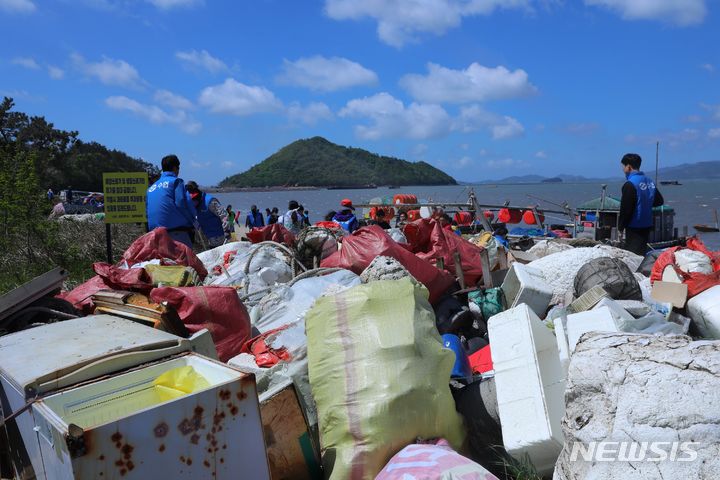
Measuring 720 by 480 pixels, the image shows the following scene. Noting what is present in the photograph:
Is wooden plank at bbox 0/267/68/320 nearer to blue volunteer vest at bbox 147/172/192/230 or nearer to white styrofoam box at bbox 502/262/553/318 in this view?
blue volunteer vest at bbox 147/172/192/230

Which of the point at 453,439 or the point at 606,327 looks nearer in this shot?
the point at 453,439

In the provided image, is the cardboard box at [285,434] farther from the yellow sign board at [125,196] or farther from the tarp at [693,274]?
the yellow sign board at [125,196]

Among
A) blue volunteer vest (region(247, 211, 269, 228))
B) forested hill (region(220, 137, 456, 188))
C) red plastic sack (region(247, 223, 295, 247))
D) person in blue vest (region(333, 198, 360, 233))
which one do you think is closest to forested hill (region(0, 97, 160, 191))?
blue volunteer vest (region(247, 211, 269, 228))

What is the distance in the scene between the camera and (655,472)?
160 cm

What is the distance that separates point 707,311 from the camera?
3.56m

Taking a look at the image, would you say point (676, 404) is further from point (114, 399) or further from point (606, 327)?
point (114, 399)

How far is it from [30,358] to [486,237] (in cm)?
504

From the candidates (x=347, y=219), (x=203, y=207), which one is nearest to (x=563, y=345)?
(x=203, y=207)

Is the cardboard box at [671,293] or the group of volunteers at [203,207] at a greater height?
the group of volunteers at [203,207]

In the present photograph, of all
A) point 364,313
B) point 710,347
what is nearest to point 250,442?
point 364,313

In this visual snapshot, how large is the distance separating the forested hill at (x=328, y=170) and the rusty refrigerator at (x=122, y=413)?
393ft

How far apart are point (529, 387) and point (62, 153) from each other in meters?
34.2

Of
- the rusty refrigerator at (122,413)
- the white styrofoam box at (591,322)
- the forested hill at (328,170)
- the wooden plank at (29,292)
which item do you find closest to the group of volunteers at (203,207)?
the wooden plank at (29,292)

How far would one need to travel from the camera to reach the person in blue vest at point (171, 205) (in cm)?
560
